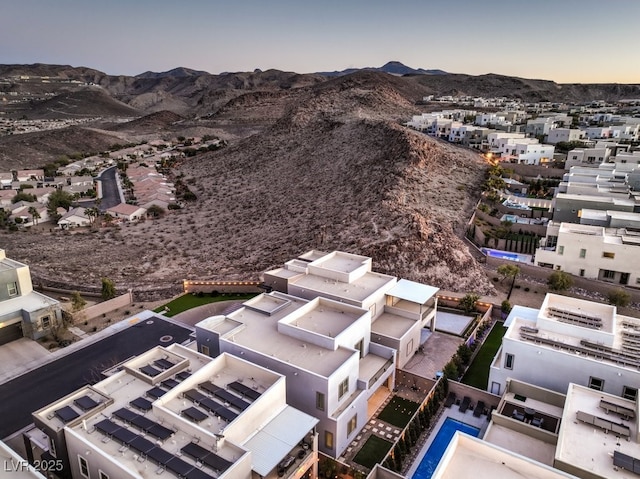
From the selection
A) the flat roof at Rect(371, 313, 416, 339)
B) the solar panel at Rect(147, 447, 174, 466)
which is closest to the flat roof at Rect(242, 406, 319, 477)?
the solar panel at Rect(147, 447, 174, 466)

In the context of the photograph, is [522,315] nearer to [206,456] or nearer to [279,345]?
[279,345]

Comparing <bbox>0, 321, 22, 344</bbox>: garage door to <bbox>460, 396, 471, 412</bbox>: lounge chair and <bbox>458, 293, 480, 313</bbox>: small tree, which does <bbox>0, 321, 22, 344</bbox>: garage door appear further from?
<bbox>458, 293, 480, 313</bbox>: small tree

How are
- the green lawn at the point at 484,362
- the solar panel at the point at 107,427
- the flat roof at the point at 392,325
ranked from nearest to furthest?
the solar panel at the point at 107,427 < the green lawn at the point at 484,362 < the flat roof at the point at 392,325

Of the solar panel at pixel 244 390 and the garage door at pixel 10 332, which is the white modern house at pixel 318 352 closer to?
the solar panel at pixel 244 390

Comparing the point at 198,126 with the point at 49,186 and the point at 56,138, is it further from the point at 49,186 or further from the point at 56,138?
the point at 49,186

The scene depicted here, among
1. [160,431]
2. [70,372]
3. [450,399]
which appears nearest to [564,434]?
[450,399]

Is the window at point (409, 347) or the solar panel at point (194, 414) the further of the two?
the window at point (409, 347)

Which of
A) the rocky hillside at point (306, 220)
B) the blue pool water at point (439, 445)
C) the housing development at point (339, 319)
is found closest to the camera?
the housing development at point (339, 319)

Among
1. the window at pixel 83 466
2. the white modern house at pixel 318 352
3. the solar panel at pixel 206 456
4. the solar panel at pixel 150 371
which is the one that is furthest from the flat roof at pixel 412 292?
the window at pixel 83 466
